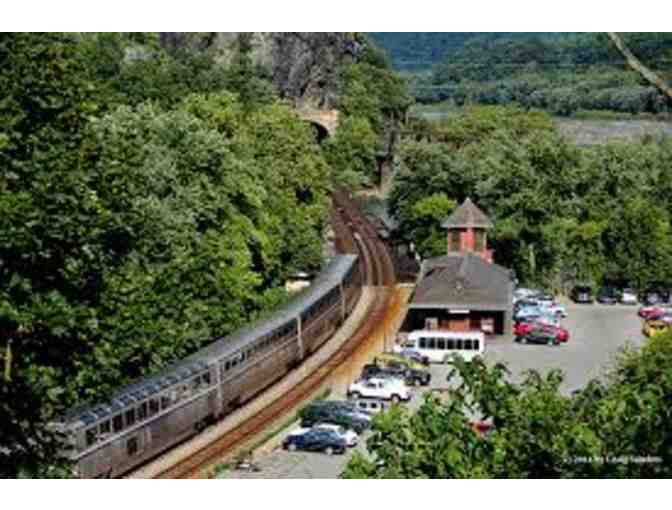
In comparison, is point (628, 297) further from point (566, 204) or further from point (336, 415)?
point (336, 415)

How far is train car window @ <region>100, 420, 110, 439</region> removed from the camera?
31.8 feet

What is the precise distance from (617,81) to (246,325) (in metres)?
4.35

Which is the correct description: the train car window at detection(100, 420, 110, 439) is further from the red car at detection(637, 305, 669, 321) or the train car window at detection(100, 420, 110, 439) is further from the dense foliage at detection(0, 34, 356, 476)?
the red car at detection(637, 305, 669, 321)

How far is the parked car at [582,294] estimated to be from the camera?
492 inches

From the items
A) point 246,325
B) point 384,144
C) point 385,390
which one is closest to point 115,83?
point 384,144

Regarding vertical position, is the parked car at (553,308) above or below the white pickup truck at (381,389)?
above

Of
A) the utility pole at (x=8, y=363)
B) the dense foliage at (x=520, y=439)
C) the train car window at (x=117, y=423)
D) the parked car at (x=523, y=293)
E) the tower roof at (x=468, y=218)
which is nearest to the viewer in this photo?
the dense foliage at (x=520, y=439)

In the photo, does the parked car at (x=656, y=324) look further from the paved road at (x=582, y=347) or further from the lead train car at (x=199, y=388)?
the lead train car at (x=199, y=388)

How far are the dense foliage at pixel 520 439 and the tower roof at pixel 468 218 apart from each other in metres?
8.36

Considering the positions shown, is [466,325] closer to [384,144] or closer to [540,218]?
[540,218]

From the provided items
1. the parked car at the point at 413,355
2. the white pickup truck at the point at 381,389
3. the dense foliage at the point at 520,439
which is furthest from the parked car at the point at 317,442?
the dense foliage at the point at 520,439

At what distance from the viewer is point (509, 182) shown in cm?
1440

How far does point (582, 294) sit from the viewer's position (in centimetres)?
1263
